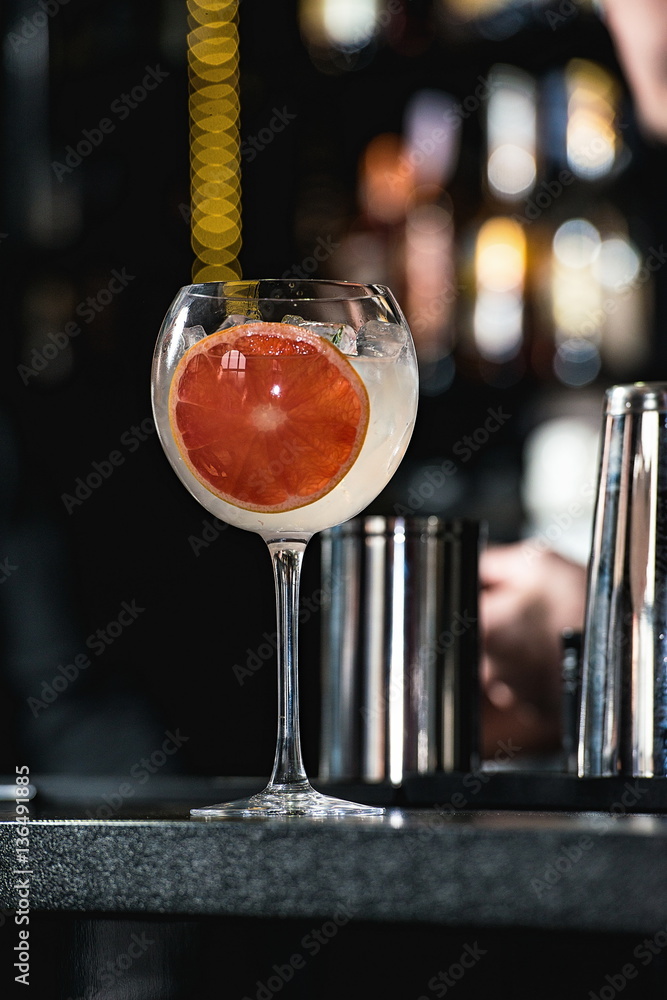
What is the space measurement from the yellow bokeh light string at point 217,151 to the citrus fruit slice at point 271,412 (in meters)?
2.28

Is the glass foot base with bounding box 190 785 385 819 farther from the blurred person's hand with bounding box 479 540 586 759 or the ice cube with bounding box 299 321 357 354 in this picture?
the blurred person's hand with bounding box 479 540 586 759

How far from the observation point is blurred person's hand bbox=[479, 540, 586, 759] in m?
2.64

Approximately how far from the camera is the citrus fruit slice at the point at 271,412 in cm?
79

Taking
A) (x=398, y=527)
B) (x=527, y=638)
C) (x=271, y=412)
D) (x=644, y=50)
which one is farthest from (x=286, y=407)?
(x=644, y=50)

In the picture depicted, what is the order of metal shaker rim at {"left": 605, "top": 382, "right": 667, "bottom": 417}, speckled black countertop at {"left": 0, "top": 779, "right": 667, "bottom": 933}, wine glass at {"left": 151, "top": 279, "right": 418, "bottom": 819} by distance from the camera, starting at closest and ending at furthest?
speckled black countertop at {"left": 0, "top": 779, "right": 667, "bottom": 933}
wine glass at {"left": 151, "top": 279, "right": 418, "bottom": 819}
metal shaker rim at {"left": 605, "top": 382, "right": 667, "bottom": 417}

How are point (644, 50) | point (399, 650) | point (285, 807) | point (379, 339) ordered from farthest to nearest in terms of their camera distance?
point (644, 50) < point (399, 650) < point (379, 339) < point (285, 807)

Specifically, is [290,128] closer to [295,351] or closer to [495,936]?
[295,351]

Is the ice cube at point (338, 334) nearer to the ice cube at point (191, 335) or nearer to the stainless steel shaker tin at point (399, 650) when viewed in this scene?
the ice cube at point (191, 335)

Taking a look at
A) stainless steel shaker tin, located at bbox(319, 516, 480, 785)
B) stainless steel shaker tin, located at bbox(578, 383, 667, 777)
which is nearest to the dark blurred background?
stainless steel shaker tin, located at bbox(319, 516, 480, 785)

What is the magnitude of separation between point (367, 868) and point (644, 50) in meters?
2.35

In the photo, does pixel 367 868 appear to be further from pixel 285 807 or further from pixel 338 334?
pixel 338 334

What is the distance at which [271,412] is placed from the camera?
0.79 meters

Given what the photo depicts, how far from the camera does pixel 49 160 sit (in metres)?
3.19

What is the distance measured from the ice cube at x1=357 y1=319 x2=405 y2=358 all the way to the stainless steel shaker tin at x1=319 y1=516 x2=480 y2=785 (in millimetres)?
380
